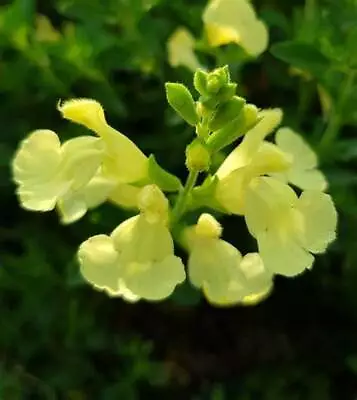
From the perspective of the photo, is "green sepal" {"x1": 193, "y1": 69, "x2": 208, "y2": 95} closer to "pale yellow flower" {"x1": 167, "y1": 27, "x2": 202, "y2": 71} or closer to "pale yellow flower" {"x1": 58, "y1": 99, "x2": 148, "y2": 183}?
"pale yellow flower" {"x1": 58, "y1": 99, "x2": 148, "y2": 183}

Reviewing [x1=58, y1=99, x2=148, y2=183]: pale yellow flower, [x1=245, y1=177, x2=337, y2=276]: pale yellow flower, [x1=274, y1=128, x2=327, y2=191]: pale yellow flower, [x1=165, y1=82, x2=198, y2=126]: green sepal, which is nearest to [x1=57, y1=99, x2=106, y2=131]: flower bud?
[x1=58, y1=99, x2=148, y2=183]: pale yellow flower

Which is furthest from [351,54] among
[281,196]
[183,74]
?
[281,196]

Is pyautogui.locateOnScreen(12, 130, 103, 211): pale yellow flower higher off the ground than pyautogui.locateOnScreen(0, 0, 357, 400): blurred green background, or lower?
higher

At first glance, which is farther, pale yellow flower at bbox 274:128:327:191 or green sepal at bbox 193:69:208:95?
pale yellow flower at bbox 274:128:327:191

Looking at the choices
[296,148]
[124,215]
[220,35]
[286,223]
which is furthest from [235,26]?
[286,223]

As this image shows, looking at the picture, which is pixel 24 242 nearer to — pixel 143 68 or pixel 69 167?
pixel 143 68

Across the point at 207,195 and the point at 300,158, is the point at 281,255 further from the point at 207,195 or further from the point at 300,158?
the point at 300,158
